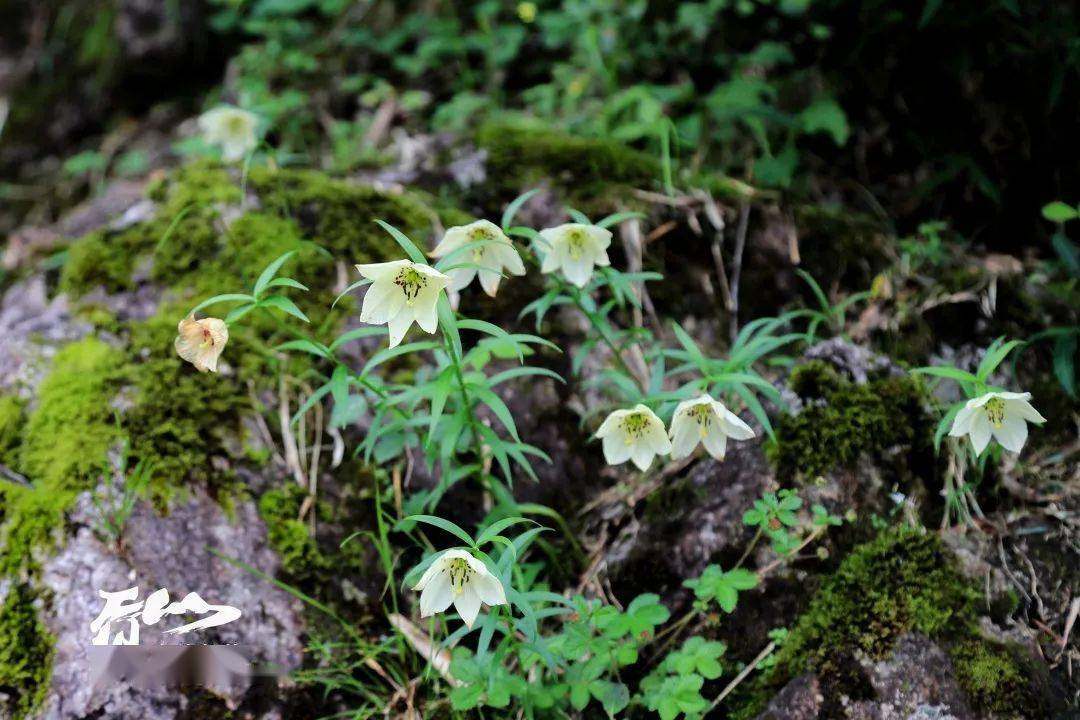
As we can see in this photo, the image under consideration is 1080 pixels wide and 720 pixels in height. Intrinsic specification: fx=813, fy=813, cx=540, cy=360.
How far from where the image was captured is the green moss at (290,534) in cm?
210

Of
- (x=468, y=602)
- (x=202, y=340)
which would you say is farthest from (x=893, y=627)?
(x=202, y=340)

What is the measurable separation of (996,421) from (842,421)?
1.26 ft

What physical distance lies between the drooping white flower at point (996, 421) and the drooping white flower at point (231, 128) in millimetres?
2212

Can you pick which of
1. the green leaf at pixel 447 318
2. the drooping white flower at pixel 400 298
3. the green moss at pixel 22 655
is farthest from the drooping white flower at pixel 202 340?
the green moss at pixel 22 655

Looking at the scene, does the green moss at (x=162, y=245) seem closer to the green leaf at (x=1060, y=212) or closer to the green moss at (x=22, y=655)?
the green moss at (x=22, y=655)

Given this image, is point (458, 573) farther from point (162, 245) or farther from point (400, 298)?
point (162, 245)

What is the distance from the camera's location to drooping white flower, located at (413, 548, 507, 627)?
1518mm

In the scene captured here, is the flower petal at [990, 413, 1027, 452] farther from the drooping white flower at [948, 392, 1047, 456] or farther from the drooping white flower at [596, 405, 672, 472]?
the drooping white flower at [596, 405, 672, 472]

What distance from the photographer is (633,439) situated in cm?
188

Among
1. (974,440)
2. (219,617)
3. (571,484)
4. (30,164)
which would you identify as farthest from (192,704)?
(30,164)

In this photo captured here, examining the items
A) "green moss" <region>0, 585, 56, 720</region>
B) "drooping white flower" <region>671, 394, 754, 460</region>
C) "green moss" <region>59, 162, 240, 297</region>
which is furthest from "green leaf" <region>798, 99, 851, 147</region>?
"green moss" <region>0, 585, 56, 720</region>

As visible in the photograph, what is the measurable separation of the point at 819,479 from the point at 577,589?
0.69 metres

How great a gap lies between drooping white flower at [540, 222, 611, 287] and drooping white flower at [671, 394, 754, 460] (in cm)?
40

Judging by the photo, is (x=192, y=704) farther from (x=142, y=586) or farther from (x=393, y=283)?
(x=393, y=283)
